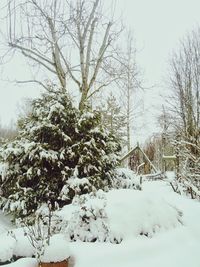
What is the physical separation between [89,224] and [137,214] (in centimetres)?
81

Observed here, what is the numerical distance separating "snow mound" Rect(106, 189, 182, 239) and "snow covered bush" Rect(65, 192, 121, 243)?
0.40ft

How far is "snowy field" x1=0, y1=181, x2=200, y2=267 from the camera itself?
15.1 ft

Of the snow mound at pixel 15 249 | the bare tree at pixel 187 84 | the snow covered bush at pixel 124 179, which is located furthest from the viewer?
the bare tree at pixel 187 84

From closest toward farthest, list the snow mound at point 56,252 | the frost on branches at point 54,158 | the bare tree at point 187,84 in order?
the snow mound at point 56,252 < the frost on branches at point 54,158 < the bare tree at point 187,84

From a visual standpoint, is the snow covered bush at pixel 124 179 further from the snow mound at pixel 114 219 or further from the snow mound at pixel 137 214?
the snow mound at pixel 114 219

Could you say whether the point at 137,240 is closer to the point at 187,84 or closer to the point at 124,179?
the point at 124,179

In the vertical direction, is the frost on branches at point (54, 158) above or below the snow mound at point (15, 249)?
above

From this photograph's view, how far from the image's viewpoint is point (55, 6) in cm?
1165

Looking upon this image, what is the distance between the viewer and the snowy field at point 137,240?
181 inches

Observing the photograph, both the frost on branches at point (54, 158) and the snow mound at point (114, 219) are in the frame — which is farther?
the frost on branches at point (54, 158)

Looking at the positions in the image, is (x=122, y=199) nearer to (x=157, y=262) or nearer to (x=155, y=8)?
(x=157, y=262)

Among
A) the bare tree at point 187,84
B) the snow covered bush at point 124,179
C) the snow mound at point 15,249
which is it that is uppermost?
the bare tree at point 187,84

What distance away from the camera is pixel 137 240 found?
5312 mm

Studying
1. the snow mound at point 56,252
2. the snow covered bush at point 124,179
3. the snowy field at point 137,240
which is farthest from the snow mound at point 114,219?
the snow covered bush at point 124,179
